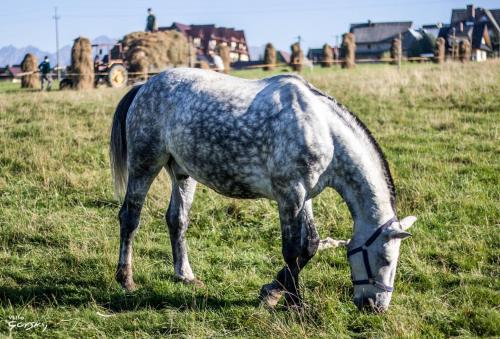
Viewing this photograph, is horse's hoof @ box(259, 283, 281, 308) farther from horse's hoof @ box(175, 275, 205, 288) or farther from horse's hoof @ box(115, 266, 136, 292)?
horse's hoof @ box(115, 266, 136, 292)

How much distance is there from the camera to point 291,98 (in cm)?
470

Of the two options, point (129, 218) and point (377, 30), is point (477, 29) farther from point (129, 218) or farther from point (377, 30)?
point (129, 218)

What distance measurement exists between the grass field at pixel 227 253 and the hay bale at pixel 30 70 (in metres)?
17.5

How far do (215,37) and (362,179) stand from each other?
248 feet

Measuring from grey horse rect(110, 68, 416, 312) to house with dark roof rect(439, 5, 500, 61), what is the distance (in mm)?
63183

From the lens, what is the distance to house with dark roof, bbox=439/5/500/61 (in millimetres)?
66806

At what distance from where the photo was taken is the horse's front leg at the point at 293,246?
4.55m

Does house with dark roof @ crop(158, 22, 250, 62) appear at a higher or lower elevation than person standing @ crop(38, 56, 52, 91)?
higher

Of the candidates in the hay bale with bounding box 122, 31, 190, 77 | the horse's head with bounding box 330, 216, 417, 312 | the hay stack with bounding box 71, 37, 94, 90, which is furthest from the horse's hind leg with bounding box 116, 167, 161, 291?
the hay bale with bounding box 122, 31, 190, 77

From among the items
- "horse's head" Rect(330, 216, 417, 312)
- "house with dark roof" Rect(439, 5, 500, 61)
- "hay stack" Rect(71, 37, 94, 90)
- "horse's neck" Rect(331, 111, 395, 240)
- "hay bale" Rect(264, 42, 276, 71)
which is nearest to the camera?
"horse's head" Rect(330, 216, 417, 312)

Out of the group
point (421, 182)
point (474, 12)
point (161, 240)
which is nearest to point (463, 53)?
point (421, 182)

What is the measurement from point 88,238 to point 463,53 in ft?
115

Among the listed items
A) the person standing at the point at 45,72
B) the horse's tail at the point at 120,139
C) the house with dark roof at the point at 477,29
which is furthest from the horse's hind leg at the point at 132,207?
the house with dark roof at the point at 477,29

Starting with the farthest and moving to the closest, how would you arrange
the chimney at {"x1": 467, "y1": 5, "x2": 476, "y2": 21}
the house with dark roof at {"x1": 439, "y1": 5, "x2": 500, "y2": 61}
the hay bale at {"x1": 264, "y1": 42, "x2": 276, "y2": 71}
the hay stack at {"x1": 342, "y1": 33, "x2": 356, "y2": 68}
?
1. the chimney at {"x1": 467, "y1": 5, "x2": 476, "y2": 21}
2. the house with dark roof at {"x1": 439, "y1": 5, "x2": 500, "y2": 61}
3. the hay bale at {"x1": 264, "y1": 42, "x2": 276, "y2": 71}
4. the hay stack at {"x1": 342, "y1": 33, "x2": 356, "y2": 68}
